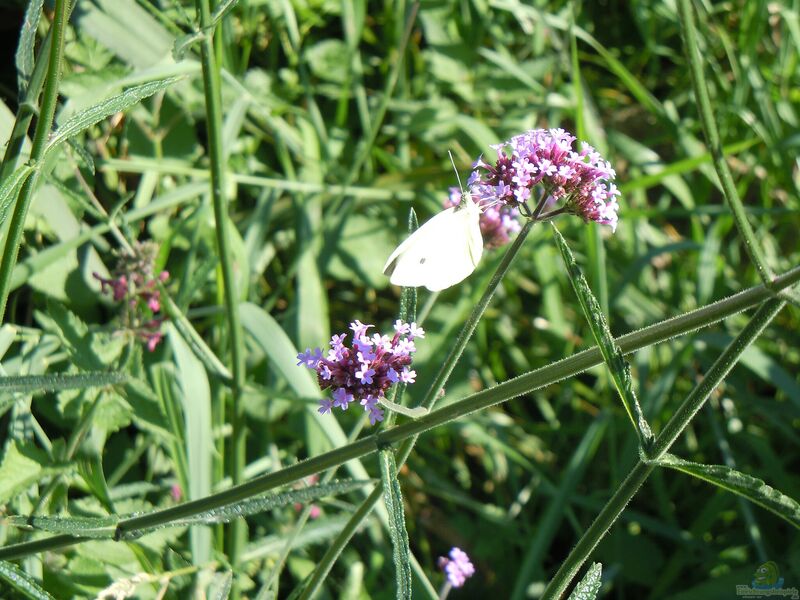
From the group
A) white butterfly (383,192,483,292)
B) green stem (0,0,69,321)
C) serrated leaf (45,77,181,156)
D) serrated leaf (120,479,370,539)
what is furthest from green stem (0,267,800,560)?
serrated leaf (45,77,181,156)

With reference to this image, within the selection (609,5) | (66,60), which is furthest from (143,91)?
(609,5)

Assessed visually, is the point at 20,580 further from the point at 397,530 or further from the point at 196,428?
the point at 196,428

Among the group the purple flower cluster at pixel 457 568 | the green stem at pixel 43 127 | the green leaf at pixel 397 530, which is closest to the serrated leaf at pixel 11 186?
the green stem at pixel 43 127

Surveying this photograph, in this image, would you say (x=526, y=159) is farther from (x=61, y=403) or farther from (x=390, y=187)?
(x=390, y=187)

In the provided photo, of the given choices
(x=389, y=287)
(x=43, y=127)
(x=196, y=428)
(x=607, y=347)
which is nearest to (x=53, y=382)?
(x=43, y=127)

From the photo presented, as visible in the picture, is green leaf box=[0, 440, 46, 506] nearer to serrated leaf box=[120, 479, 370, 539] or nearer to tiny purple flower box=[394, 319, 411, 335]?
serrated leaf box=[120, 479, 370, 539]

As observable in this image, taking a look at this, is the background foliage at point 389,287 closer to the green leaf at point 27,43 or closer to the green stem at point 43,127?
the green leaf at point 27,43
